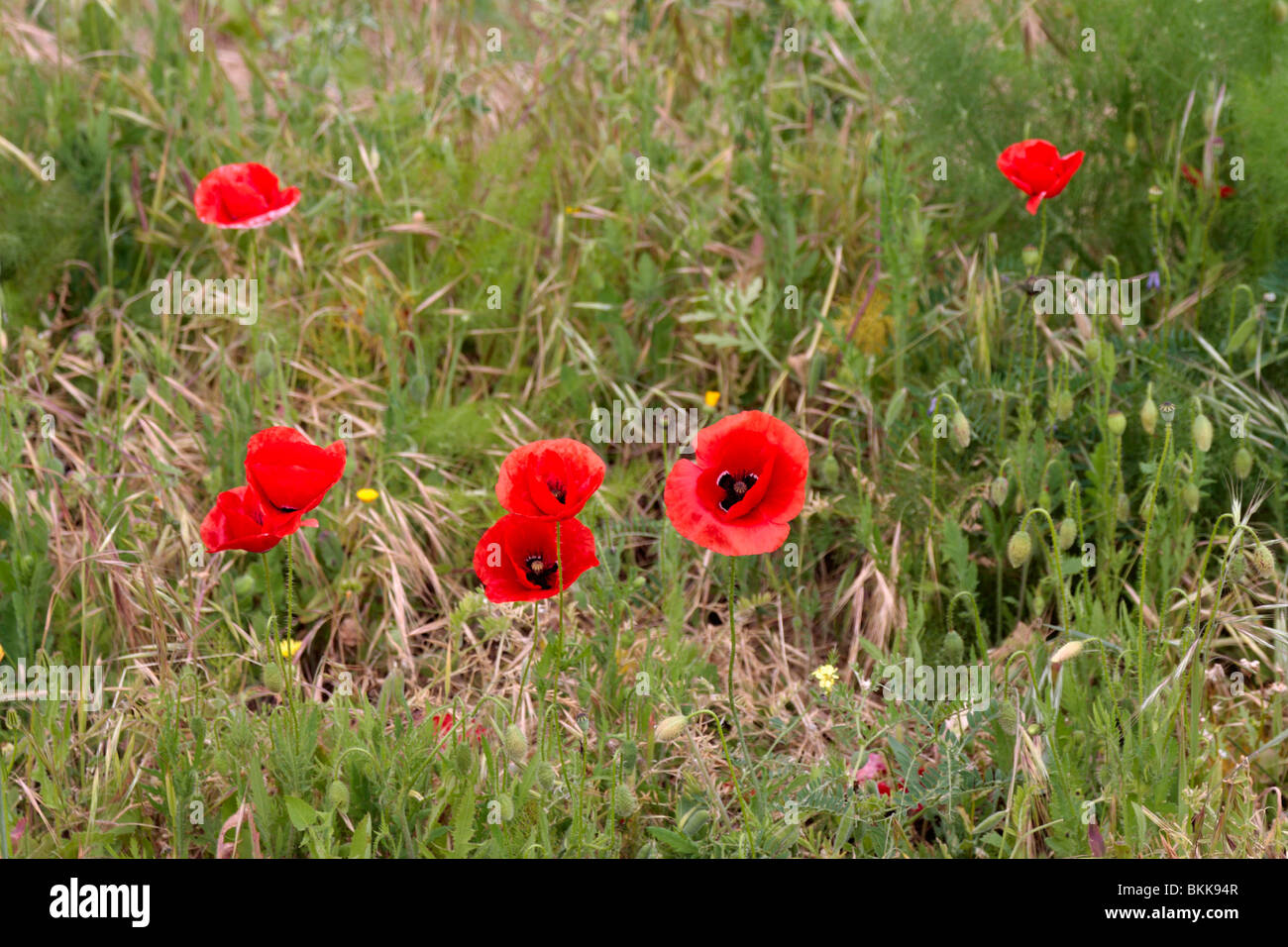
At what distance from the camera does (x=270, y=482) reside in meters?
1.92

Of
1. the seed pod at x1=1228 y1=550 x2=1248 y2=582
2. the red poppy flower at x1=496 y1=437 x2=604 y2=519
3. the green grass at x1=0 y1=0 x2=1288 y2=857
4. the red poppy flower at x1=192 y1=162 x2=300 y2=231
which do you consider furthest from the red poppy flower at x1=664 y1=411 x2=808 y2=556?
the red poppy flower at x1=192 y1=162 x2=300 y2=231

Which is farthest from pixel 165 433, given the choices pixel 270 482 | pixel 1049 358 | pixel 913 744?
pixel 1049 358

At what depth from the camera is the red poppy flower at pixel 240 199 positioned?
2.65m

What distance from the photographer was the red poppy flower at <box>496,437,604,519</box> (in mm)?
1891

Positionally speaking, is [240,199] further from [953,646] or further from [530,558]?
[953,646]

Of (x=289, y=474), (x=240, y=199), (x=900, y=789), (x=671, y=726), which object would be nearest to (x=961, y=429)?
(x=900, y=789)

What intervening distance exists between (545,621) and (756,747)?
50 cm

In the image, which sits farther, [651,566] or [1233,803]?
[651,566]

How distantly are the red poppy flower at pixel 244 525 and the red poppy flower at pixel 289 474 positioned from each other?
2 cm

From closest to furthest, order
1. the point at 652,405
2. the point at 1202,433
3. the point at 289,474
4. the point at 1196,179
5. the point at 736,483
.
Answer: the point at 289,474, the point at 736,483, the point at 1202,433, the point at 1196,179, the point at 652,405

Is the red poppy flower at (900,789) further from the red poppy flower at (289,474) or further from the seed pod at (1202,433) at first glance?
the red poppy flower at (289,474)

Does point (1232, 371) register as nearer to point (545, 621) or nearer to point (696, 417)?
point (696, 417)

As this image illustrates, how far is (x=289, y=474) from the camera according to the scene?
191 cm

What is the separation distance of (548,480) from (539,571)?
194mm
